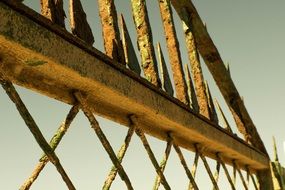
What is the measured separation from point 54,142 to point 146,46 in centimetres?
108

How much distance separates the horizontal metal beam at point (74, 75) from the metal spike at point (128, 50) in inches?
5.2

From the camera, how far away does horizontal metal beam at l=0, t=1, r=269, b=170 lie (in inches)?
52.1

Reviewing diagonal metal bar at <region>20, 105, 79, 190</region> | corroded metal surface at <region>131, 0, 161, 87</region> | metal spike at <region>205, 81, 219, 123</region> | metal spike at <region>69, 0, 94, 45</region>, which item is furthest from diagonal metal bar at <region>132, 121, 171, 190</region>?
metal spike at <region>205, 81, 219, 123</region>

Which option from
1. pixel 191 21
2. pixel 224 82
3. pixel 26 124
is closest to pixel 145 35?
pixel 26 124

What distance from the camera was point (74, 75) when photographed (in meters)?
1.62

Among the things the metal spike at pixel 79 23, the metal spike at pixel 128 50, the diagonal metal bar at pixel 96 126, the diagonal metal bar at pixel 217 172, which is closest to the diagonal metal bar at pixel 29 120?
the diagonal metal bar at pixel 96 126

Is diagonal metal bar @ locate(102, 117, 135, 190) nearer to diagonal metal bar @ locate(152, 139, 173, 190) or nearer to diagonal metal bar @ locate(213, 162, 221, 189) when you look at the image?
diagonal metal bar @ locate(152, 139, 173, 190)

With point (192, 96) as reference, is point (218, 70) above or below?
above

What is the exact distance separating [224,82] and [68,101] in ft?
11.5

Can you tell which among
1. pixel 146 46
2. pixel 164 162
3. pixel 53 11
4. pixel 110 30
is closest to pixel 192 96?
pixel 164 162

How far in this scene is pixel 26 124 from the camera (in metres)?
1.47

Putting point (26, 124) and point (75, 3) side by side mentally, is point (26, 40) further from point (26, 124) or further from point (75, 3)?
point (75, 3)

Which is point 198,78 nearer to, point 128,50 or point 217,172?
point 217,172

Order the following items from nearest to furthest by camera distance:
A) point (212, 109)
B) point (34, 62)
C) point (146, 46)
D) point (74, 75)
→ point (34, 62)
point (74, 75)
point (146, 46)
point (212, 109)
